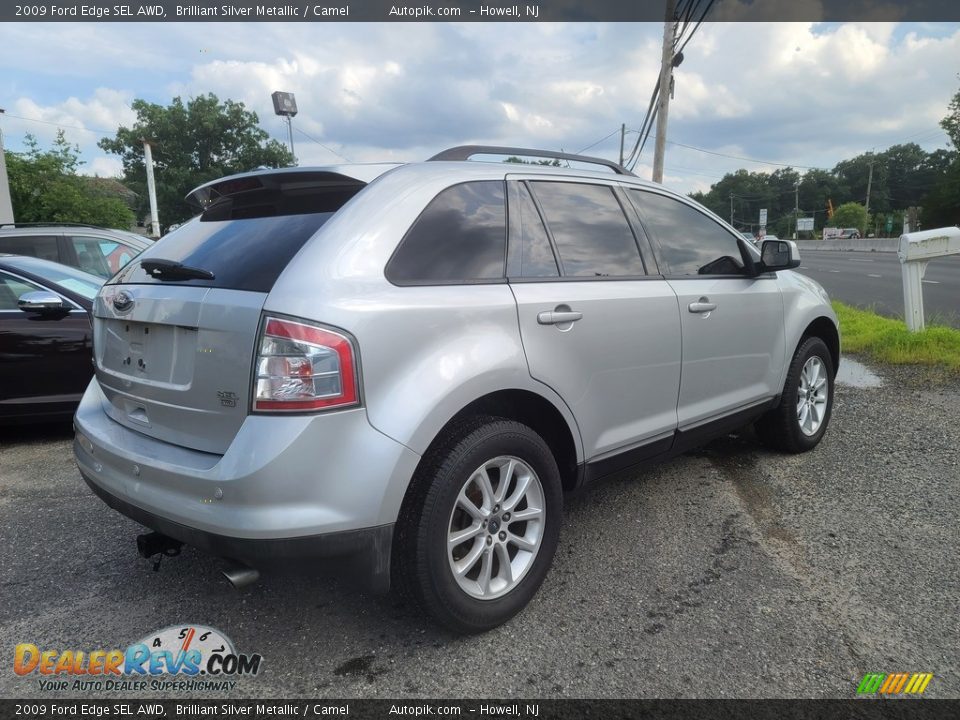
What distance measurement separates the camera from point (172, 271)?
2432mm

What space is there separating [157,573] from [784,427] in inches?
142

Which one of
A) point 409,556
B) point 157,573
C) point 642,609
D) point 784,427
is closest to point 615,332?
point 642,609

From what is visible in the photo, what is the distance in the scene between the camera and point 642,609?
104 inches

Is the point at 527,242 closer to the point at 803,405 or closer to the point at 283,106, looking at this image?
the point at 803,405

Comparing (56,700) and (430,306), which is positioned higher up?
(430,306)

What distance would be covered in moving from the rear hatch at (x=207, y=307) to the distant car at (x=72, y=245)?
3.33 m

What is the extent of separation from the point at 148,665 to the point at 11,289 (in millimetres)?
3734

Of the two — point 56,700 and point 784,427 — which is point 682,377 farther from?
point 56,700

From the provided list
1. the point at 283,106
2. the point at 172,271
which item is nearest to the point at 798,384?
the point at 172,271

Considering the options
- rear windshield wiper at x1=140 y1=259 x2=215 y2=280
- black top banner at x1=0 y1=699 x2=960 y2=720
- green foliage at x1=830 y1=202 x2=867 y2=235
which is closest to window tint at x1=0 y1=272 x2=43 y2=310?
rear windshield wiper at x1=140 y1=259 x2=215 y2=280

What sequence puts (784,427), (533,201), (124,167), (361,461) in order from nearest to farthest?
(361,461) < (533,201) < (784,427) < (124,167)

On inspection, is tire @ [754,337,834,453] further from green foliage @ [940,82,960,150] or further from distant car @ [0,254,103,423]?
green foliage @ [940,82,960,150]

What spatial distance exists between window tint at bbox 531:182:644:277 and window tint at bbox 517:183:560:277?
61mm

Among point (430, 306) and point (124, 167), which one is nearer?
point (430, 306)
